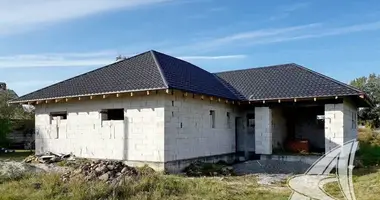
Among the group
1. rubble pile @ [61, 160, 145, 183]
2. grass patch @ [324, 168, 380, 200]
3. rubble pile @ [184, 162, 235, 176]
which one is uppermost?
rubble pile @ [61, 160, 145, 183]

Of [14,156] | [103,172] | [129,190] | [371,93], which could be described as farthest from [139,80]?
[371,93]

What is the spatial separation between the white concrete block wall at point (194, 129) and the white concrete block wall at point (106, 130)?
454mm

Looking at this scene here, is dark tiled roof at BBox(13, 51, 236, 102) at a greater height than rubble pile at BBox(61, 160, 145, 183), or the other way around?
dark tiled roof at BBox(13, 51, 236, 102)

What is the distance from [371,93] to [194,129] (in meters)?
37.0

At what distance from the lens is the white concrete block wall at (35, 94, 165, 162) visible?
44.2 ft

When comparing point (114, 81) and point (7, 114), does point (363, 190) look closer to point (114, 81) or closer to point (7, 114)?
point (114, 81)

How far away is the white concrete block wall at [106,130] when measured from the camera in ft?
44.2

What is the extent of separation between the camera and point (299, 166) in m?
15.5

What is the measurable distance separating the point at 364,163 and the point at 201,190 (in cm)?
1024

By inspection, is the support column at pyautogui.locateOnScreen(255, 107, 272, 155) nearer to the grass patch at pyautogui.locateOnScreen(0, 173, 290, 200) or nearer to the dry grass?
the grass patch at pyautogui.locateOnScreen(0, 173, 290, 200)

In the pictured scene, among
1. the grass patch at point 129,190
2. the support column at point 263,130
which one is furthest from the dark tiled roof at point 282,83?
the grass patch at point 129,190

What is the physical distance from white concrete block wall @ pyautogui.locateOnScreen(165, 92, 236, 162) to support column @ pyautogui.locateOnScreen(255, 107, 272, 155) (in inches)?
53.7

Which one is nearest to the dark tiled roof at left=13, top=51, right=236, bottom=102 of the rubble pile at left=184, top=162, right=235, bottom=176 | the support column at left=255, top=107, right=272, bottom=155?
the support column at left=255, top=107, right=272, bottom=155

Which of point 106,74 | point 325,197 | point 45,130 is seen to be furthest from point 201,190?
point 45,130
